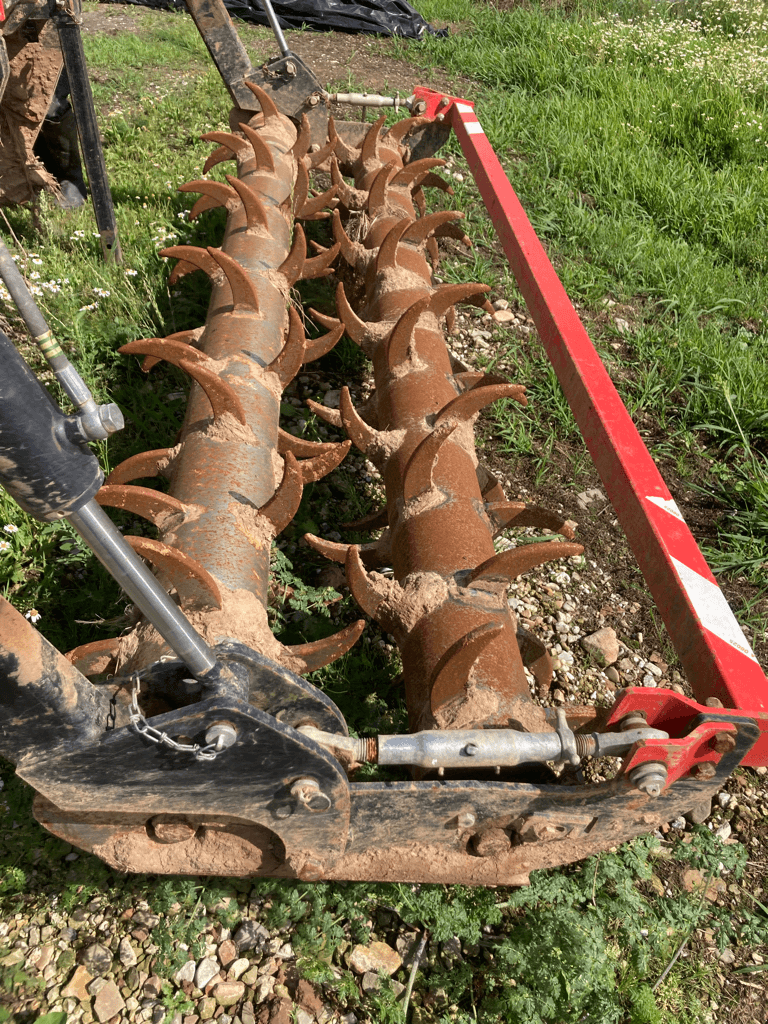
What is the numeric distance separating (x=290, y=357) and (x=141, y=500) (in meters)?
0.77

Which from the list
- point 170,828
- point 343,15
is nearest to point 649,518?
point 170,828

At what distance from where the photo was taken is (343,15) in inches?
321

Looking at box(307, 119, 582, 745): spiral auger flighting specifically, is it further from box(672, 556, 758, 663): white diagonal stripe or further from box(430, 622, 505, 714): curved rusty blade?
box(672, 556, 758, 663): white diagonal stripe

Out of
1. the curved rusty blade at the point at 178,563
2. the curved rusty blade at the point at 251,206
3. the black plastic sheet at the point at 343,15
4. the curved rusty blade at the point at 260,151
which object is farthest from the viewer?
the black plastic sheet at the point at 343,15

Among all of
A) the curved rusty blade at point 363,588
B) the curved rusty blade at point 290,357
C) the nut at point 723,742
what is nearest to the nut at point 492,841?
the nut at point 723,742

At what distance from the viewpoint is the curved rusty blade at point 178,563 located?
5.13ft

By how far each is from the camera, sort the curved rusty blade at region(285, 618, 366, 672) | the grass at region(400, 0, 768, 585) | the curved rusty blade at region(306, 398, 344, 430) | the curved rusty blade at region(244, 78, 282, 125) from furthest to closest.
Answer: the grass at region(400, 0, 768, 585) → the curved rusty blade at region(244, 78, 282, 125) → the curved rusty blade at region(306, 398, 344, 430) → the curved rusty blade at region(285, 618, 366, 672)

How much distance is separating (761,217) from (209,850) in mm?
5384

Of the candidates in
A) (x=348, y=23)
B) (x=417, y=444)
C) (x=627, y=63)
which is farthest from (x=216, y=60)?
(x=348, y=23)

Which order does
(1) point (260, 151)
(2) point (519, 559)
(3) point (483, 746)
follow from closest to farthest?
(3) point (483, 746) < (2) point (519, 559) < (1) point (260, 151)

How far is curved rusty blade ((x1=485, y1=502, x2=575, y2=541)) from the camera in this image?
2.11m

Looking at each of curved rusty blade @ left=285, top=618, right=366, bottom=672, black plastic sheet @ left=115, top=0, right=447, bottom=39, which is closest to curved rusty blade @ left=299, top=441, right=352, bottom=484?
curved rusty blade @ left=285, top=618, right=366, bottom=672

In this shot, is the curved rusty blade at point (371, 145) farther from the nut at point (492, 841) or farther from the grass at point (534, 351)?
the nut at point (492, 841)

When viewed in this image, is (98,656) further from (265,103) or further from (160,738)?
(265,103)
